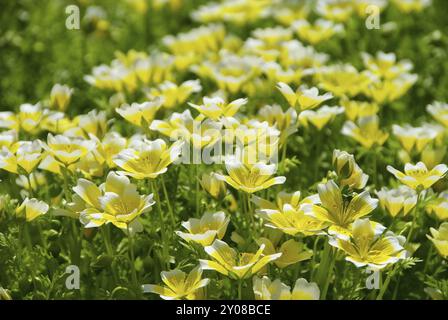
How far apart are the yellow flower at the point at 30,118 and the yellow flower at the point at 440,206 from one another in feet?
4.86

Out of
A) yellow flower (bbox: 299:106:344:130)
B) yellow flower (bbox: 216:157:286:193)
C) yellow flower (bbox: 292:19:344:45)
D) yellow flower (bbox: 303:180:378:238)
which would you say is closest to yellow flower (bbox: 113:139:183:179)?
yellow flower (bbox: 216:157:286:193)

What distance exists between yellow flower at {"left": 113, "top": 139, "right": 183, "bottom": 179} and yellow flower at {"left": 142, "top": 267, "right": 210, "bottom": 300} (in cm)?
33

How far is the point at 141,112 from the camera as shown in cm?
273

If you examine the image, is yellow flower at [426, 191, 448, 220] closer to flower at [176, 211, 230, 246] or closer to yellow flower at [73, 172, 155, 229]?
flower at [176, 211, 230, 246]

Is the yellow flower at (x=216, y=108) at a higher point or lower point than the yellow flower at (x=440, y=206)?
higher

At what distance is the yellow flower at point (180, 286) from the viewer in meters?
2.25

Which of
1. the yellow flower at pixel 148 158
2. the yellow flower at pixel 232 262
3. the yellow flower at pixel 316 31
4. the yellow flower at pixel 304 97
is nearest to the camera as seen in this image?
the yellow flower at pixel 232 262

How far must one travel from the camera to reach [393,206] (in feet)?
8.24

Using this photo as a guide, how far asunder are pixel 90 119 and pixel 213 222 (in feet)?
2.53

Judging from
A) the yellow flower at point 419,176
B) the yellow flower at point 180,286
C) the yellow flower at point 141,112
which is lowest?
the yellow flower at point 180,286

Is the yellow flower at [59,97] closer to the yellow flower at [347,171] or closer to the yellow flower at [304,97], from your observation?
the yellow flower at [304,97]

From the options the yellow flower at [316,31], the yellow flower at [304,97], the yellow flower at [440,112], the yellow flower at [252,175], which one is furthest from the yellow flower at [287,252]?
the yellow flower at [316,31]

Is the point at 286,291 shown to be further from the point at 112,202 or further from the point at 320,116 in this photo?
the point at 320,116

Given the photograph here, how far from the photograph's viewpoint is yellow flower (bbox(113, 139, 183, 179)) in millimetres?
2395
